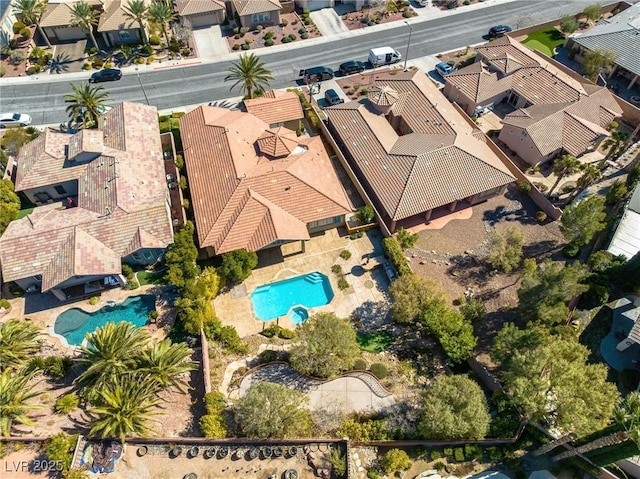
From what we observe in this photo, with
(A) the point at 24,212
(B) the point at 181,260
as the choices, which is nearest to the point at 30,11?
(A) the point at 24,212

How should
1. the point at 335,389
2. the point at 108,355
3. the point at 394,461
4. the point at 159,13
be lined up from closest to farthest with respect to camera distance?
the point at 394,461, the point at 108,355, the point at 335,389, the point at 159,13

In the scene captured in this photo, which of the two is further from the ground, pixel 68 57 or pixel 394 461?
pixel 68 57

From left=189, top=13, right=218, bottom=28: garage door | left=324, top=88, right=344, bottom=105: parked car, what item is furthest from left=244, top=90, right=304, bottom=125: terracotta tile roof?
left=189, top=13, right=218, bottom=28: garage door

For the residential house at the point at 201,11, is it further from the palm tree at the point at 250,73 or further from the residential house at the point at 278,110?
the residential house at the point at 278,110

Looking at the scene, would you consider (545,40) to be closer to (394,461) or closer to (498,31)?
(498,31)

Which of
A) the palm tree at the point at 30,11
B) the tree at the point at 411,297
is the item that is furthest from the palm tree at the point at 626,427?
the palm tree at the point at 30,11

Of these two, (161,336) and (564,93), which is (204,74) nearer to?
(161,336)
